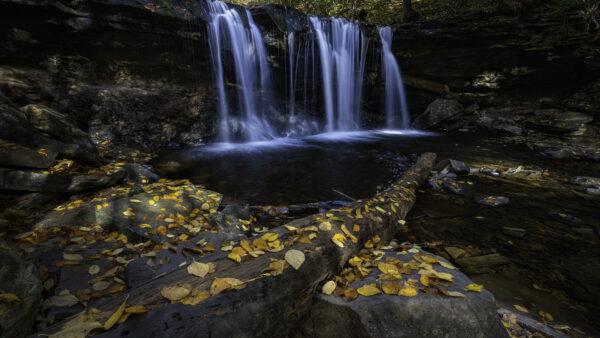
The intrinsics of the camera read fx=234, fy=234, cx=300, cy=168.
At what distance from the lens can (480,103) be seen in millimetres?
14133

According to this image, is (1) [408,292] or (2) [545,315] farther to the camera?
(2) [545,315]

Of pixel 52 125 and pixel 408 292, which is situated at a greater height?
pixel 52 125

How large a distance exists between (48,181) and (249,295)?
3.73m

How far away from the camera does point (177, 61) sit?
30.9 ft

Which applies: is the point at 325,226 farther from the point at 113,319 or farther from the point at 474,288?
the point at 113,319

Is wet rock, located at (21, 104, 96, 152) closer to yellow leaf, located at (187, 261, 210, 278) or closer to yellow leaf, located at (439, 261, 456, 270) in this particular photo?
yellow leaf, located at (187, 261, 210, 278)

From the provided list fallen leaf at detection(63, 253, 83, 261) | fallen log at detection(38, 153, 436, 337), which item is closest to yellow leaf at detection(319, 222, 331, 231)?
fallen log at detection(38, 153, 436, 337)

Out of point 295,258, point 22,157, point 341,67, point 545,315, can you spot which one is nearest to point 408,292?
point 295,258

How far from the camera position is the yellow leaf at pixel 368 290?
62.6 inches

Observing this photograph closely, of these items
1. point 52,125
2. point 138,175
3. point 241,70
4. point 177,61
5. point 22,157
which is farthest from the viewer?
point 241,70

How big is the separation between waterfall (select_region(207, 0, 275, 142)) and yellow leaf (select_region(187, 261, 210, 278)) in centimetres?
917

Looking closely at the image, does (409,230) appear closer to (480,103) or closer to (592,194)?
(592,194)

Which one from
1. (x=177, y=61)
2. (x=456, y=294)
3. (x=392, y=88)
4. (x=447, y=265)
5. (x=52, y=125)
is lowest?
(x=447, y=265)

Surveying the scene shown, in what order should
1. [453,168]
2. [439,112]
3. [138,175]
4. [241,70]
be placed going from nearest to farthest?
[138,175], [453,168], [241,70], [439,112]
